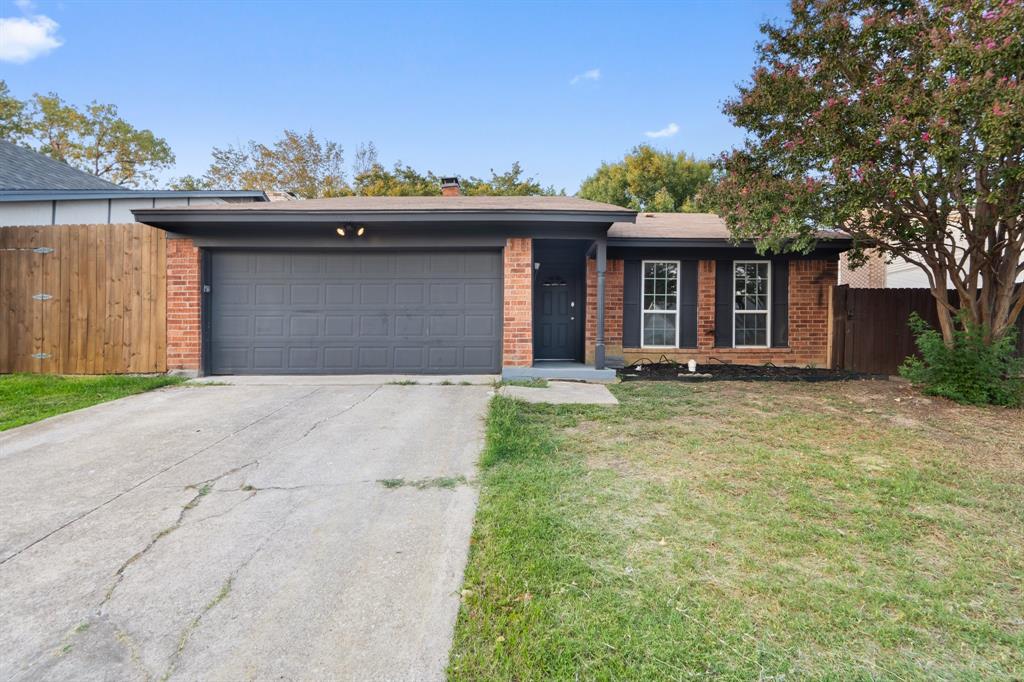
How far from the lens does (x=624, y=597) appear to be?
1.96 m

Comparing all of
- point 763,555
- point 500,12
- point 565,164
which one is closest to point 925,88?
point 763,555

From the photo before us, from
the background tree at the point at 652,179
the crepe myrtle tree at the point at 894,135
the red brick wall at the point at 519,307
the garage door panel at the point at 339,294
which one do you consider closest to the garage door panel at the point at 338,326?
the garage door panel at the point at 339,294

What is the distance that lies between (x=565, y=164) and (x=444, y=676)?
922 inches

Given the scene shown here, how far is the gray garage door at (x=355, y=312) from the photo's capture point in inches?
311

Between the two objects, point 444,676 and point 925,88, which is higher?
point 925,88

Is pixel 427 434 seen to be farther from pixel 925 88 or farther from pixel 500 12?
pixel 500 12

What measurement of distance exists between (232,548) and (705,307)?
910cm

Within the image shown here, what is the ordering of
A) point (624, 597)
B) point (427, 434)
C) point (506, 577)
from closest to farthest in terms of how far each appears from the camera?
point (624, 597), point (506, 577), point (427, 434)

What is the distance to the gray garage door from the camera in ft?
25.9

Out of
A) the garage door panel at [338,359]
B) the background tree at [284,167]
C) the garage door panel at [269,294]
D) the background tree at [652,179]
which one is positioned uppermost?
the background tree at [284,167]

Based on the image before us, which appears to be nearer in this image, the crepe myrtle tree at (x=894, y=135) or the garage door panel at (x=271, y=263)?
the crepe myrtle tree at (x=894, y=135)

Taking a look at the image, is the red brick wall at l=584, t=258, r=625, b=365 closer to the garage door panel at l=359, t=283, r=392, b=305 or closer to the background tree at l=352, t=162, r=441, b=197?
the garage door panel at l=359, t=283, r=392, b=305

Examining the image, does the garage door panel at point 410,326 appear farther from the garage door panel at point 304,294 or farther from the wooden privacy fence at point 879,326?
the wooden privacy fence at point 879,326

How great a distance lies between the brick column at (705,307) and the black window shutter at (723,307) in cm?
12
